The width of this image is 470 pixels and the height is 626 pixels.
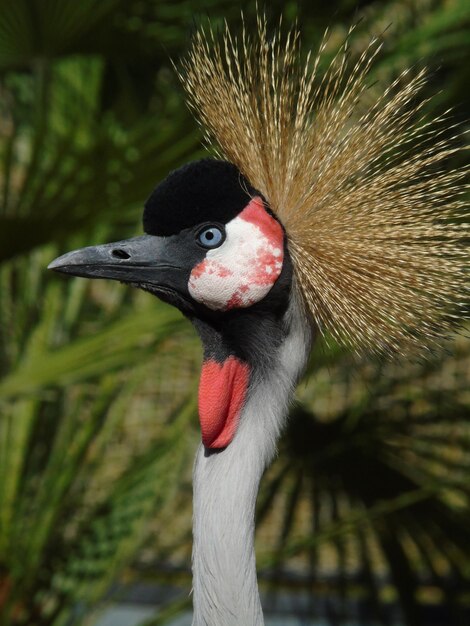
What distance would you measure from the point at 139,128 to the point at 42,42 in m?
0.24

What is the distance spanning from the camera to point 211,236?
120cm

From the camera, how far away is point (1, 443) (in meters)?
2.19

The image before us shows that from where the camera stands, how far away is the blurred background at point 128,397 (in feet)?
5.88

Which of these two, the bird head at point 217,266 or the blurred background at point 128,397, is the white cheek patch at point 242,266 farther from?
the blurred background at point 128,397

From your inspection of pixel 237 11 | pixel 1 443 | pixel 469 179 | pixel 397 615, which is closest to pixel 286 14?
pixel 237 11

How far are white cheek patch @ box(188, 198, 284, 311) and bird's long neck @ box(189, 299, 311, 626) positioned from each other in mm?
50

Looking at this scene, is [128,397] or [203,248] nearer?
[203,248]

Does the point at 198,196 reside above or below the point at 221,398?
above

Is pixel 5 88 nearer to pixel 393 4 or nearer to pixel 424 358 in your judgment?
pixel 393 4

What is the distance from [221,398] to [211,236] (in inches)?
7.7

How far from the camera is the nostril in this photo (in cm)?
120

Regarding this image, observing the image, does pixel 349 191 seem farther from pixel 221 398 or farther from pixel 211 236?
pixel 221 398

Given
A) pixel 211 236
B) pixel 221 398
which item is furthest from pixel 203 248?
pixel 221 398

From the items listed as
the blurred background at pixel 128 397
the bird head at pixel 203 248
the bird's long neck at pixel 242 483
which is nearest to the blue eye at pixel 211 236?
the bird head at pixel 203 248
